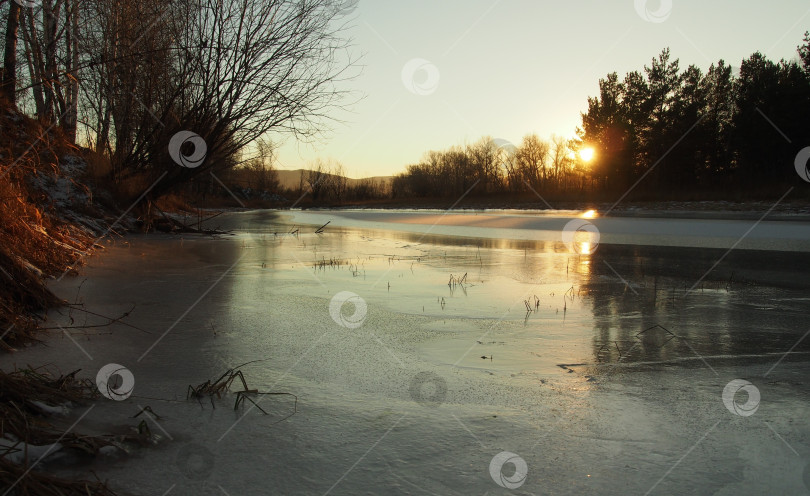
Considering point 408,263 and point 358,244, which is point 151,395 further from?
point 358,244

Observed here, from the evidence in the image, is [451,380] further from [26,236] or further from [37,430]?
[26,236]

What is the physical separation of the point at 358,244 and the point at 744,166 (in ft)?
123

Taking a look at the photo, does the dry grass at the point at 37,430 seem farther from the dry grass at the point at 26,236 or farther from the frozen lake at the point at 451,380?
the dry grass at the point at 26,236

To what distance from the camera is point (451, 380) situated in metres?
3.31

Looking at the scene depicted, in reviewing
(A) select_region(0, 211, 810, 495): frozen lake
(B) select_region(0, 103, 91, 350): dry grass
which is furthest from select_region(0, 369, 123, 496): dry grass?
(B) select_region(0, 103, 91, 350): dry grass

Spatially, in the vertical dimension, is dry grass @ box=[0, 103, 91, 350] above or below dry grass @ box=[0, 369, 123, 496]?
above

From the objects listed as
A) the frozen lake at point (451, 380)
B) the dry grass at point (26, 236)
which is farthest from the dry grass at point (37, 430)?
the dry grass at point (26, 236)

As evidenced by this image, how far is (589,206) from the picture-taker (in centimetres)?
3884

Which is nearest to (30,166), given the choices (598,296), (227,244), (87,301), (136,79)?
(87,301)

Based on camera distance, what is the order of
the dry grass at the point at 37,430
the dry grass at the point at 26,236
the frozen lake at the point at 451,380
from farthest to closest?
the dry grass at the point at 26,236 < the frozen lake at the point at 451,380 < the dry grass at the point at 37,430

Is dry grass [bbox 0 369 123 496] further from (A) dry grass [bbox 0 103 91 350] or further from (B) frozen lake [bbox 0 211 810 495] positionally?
(A) dry grass [bbox 0 103 91 350]

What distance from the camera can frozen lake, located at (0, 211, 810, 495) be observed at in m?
2.22

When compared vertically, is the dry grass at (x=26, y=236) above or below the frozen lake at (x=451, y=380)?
above

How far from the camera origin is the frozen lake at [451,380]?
7.28 feet
